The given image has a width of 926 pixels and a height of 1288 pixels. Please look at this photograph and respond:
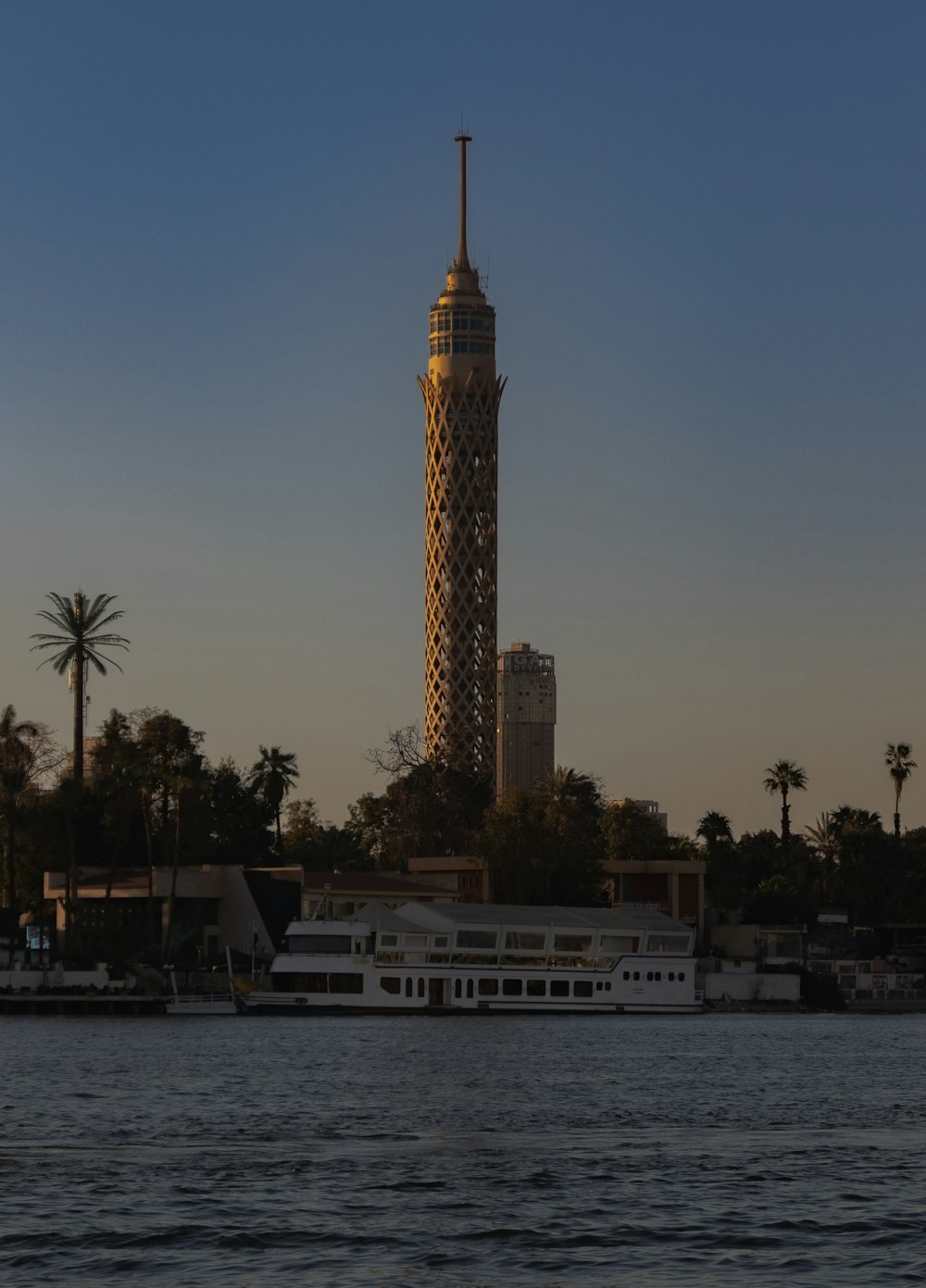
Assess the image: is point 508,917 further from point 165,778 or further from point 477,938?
point 165,778

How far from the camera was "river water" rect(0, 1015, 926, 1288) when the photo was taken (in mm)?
35000

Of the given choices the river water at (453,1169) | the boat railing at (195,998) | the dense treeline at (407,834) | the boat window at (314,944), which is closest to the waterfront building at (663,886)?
the dense treeline at (407,834)

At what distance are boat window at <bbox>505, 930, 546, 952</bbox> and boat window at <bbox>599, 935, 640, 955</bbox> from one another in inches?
163

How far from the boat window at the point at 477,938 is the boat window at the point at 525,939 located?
1.49m

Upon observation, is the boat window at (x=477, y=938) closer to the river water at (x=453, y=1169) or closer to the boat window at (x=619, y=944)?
the boat window at (x=619, y=944)

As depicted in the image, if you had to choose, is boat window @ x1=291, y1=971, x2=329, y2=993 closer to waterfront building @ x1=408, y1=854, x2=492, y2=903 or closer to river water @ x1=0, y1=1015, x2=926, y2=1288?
waterfront building @ x1=408, y1=854, x2=492, y2=903

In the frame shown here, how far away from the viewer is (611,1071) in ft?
251

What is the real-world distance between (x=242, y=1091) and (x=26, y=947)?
76082mm

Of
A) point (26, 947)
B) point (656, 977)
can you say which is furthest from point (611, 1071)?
point (26, 947)

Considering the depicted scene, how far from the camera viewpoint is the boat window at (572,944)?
438ft

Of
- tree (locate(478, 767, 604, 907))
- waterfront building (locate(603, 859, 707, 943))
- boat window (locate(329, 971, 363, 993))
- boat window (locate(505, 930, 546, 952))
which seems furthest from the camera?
waterfront building (locate(603, 859, 707, 943))

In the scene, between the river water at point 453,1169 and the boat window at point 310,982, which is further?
the boat window at point 310,982

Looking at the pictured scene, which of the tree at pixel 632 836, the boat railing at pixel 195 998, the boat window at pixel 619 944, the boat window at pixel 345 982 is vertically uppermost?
the tree at pixel 632 836

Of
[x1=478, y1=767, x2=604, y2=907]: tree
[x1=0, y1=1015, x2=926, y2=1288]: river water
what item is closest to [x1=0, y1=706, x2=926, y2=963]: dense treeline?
[x1=478, y1=767, x2=604, y2=907]: tree
